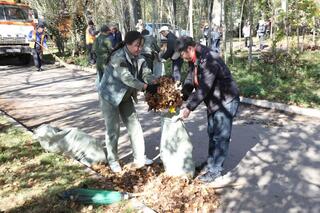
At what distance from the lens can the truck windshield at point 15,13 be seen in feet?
61.3

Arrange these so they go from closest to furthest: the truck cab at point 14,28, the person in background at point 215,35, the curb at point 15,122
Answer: the curb at point 15,122 → the person in background at point 215,35 → the truck cab at point 14,28

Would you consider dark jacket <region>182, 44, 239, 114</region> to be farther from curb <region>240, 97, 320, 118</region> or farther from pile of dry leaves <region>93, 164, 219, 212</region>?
curb <region>240, 97, 320, 118</region>

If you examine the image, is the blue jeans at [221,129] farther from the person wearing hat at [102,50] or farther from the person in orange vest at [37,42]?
the person in orange vest at [37,42]

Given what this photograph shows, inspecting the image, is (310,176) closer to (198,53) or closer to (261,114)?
(198,53)

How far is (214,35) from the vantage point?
16.4 m

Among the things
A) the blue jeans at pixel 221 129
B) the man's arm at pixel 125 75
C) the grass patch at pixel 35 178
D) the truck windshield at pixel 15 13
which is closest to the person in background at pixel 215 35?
the truck windshield at pixel 15 13

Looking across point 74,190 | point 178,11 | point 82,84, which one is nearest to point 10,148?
point 74,190

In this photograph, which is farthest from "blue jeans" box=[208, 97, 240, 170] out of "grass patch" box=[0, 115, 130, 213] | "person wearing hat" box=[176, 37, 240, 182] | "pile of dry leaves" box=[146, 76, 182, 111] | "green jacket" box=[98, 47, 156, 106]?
"grass patch" box=[0, 115, 130, 213]

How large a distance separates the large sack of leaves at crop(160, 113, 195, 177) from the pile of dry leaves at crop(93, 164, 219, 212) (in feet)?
0.42

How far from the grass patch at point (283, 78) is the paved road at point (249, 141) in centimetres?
82

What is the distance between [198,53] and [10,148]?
3.56 metres

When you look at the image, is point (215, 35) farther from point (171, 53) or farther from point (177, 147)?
point (177, 147)

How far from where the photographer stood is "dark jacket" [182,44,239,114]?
4637 millimetres

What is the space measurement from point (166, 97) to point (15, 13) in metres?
16.2
